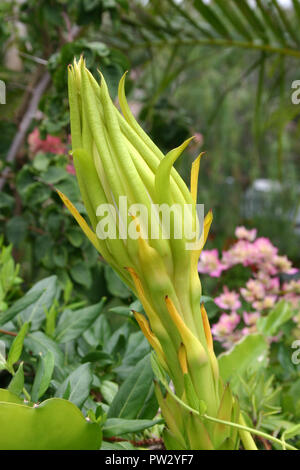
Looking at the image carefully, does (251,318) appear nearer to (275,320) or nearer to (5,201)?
(275,320)

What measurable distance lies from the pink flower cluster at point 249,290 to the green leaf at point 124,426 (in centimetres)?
31

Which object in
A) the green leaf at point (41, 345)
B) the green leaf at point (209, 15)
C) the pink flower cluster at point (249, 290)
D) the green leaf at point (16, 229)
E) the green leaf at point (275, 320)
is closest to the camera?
the green leaf at point (41, 345)

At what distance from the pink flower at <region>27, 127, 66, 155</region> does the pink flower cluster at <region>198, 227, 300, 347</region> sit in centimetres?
28

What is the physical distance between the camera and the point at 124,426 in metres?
0.27

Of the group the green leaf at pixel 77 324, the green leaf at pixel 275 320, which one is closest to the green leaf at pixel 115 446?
the green leaf at pixel 77 324

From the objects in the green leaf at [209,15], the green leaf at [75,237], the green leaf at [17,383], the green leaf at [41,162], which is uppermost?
the green leaf at [209,15]

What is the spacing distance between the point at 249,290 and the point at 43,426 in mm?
447

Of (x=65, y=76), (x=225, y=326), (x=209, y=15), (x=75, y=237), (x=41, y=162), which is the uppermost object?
(x=209, y=15)

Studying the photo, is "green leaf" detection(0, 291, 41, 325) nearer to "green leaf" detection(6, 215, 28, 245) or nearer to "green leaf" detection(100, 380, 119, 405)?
"green leaf" detection(100, 380, 119, 405)

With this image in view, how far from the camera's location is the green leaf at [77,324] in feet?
1.23

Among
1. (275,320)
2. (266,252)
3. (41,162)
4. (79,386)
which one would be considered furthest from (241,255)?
(79,386)

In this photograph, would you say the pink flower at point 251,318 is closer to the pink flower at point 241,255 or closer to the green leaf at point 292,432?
the pink flower at point 241,255

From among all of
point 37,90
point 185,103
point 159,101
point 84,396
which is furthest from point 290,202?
point 84,396

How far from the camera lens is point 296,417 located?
392 mm
